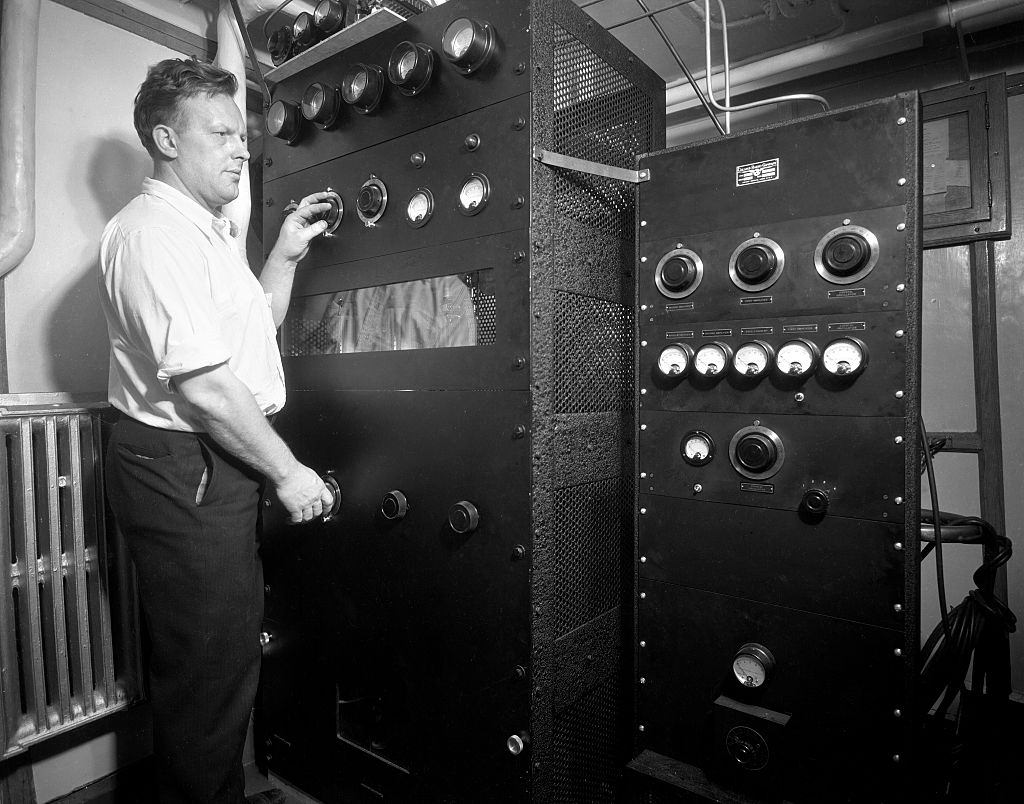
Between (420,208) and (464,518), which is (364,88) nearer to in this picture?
(420,208)

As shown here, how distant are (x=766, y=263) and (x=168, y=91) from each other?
147cm

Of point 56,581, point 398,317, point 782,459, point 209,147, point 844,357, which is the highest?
point 209,147

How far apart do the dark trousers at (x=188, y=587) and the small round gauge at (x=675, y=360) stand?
1.06 meters

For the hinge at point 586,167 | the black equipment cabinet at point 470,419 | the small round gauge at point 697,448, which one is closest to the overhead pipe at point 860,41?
the black equipment cabinet at point 470,419

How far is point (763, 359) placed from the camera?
1.41 meters

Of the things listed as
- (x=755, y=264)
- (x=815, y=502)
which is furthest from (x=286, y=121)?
(x=815, y=502)

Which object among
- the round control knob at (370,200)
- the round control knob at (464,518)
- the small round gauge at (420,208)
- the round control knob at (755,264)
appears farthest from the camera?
the round control knob at (370,200)

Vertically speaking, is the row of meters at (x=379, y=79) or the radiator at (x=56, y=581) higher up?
the row of meters at (x=379, y=79)

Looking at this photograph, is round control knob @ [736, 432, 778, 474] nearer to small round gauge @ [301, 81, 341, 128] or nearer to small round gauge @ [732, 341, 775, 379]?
small round gauge @ [732, 341, 775, 379]

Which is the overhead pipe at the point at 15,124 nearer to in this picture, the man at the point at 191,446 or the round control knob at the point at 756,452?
the man at the point at 191,446

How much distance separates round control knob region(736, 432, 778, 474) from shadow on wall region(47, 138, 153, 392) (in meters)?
1.86

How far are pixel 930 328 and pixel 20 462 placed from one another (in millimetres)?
3158

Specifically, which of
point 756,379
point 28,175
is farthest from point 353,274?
point 756,379

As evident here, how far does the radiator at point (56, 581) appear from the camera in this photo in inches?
63.9
